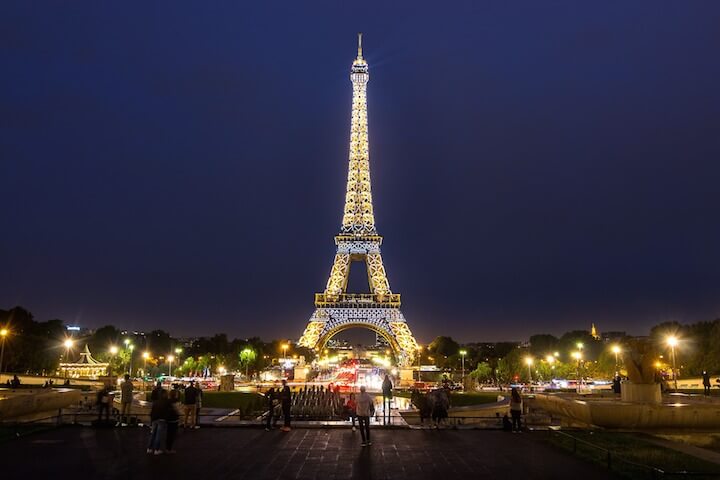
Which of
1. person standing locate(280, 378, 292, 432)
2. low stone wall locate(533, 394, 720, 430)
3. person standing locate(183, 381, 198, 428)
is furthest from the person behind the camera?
person standing locate(280, 378, 292, 432)

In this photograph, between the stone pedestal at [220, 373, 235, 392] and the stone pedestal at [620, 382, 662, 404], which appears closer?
the stone pedestal at [620, 382, 662, 404]

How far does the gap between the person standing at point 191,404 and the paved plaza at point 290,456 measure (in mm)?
952

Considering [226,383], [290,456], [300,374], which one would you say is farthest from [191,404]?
[300,374]

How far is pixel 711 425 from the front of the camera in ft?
57.3

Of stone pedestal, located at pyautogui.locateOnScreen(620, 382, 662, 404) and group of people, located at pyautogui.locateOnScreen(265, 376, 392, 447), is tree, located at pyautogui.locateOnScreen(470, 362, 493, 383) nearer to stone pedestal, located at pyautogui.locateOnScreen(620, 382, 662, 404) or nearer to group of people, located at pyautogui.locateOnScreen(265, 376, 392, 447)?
group of people, located at pyautogui.locateOnScreen(265, 376, 392, 447)

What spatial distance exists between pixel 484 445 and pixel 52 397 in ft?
49.7

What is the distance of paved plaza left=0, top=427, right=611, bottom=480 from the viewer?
1205 centimetres

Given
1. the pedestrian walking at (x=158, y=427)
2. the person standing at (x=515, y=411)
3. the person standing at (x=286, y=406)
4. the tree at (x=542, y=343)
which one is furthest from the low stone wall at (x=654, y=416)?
the tree at (x=542, y=343)

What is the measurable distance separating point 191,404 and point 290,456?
6507 millimetres

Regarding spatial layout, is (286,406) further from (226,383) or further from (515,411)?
(226,383)

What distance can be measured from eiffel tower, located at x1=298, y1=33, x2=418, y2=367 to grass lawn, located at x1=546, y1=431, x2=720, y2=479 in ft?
243

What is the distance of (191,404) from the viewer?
19406 mm

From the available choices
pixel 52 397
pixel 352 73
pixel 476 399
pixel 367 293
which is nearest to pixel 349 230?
pixel 367 293

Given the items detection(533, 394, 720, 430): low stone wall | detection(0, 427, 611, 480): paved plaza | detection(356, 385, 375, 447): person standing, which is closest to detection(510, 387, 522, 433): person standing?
detection(0, 427, 611, 480): paved plaza
